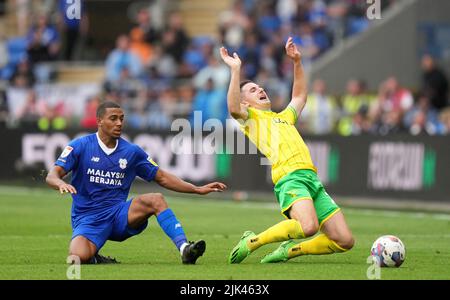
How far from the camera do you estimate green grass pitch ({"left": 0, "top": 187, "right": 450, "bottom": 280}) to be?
38.0ft

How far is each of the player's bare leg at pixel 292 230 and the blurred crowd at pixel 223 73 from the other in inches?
486

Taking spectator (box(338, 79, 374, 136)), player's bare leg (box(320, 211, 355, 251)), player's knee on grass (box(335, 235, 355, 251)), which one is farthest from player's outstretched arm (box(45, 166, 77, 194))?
spectator (box(338, 79, 374, 136))

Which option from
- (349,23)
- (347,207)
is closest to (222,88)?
(349,23)

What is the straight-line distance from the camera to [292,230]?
483 inches

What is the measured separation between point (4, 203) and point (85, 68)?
484 inches

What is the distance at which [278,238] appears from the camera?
12.4m

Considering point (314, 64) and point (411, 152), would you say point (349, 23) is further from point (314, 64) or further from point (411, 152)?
point (411, 152)

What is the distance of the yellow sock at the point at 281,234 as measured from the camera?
40.2 ft

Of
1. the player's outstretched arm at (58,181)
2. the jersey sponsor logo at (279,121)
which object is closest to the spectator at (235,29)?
the jersey sponsor logo at (279,121)

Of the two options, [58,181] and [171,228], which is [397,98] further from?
[58,181]

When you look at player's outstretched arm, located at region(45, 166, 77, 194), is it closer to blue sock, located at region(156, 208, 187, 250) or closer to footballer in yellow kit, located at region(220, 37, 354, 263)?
blue sock, located at region(156, 208, 187, 250)

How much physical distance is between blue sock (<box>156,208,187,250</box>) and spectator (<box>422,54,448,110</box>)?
15.1 m
